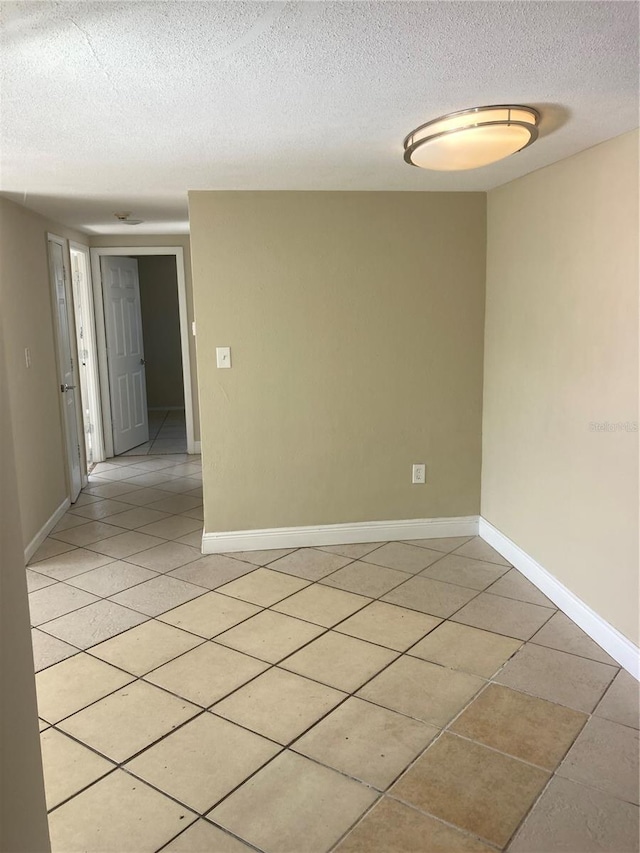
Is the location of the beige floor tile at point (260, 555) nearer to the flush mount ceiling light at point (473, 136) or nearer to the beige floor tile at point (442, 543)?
the beige floor tile at point (442, 543)

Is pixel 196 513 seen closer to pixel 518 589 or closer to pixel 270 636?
pixel 270 636

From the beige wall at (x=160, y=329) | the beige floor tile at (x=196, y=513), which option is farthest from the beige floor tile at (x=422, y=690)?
the beige wall at (x=160, y=329)

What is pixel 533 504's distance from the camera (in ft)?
11.5

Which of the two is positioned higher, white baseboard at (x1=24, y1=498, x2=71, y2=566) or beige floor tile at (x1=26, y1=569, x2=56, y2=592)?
white baseboard at (x1=24, y1=498, x2=71, y2=566)

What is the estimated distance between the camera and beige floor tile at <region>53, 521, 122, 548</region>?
433cm

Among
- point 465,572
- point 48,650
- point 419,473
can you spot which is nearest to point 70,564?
point 48,650

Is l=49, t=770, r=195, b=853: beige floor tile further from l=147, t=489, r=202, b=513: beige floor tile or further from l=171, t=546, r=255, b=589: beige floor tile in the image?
l=147, t=489, r=202, b=513: beige floor tile

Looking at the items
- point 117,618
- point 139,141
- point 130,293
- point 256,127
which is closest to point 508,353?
point 256,127

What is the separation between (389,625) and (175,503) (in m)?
2.50

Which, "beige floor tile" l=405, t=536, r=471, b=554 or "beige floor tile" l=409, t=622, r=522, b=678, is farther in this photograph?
"beige floor tile" l=405, t=536, r=471, b=554

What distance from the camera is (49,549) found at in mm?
4180

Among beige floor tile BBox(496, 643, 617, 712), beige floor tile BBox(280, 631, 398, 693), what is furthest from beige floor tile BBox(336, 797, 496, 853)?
beige floor tile BBox(496, 643, 617, 712)

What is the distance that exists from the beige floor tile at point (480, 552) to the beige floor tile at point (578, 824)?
184 centimetres

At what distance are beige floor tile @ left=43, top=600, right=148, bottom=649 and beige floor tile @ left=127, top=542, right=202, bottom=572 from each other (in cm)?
51
